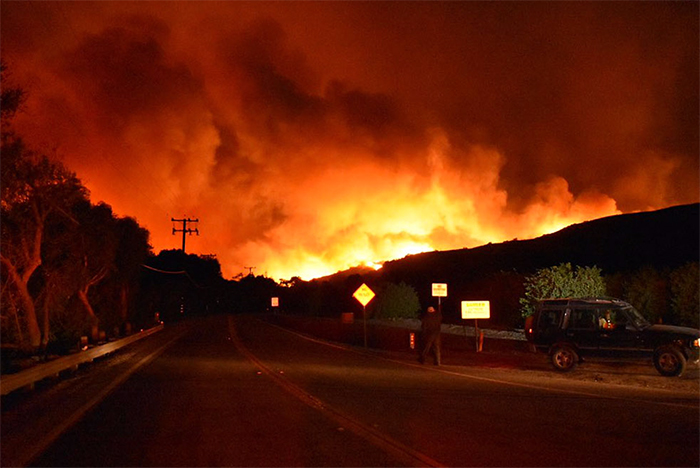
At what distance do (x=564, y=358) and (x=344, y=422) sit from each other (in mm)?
12685

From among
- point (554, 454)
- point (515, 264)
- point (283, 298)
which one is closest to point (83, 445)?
point (554, 454)

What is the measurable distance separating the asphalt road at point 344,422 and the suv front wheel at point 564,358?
1.88 m

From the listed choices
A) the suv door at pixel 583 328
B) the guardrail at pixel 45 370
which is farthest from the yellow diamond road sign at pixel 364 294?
the suv door at pixel 583 328

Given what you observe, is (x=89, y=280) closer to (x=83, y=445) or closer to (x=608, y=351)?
(x=608, y=351)

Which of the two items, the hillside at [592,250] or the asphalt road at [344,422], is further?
the hillside at [592,250]

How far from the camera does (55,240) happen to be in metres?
38.2

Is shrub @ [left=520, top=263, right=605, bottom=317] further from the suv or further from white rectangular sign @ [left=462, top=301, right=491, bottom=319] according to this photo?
the suv

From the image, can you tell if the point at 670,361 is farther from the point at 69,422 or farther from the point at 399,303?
the point at 399,303

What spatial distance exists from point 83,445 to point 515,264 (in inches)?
4008

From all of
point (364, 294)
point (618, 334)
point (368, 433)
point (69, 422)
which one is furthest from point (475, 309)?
point (69, 422)

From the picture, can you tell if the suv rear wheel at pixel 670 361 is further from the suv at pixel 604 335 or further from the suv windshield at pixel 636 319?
the suv windshield at pixel 636 319

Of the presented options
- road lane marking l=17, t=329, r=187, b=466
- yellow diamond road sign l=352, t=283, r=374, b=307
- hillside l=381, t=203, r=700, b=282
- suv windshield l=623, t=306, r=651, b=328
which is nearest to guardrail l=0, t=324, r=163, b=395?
road lane marking l=17, t=329, r=187, b=466

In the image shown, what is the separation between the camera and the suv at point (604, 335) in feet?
70.5

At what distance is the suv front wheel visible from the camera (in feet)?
76.2
